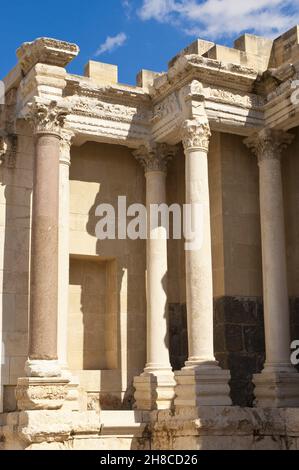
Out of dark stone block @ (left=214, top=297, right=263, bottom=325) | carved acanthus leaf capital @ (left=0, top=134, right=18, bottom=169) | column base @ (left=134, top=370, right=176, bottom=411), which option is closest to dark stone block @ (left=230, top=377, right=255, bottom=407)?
dark stone block @ (left=214, top=297, right=263, bottom=325)

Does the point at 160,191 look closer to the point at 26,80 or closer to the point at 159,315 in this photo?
the point at 159,315

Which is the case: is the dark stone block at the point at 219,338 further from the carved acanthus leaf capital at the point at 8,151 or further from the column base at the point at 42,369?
the carved acanthus leaf capital at the point at 8,151

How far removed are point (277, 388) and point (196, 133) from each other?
261 inches

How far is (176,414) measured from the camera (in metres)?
17.7

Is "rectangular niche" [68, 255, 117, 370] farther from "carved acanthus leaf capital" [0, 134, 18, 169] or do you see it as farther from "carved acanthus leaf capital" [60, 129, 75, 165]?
"carved acanthus leaf capital" [0, 134, 18, 169]

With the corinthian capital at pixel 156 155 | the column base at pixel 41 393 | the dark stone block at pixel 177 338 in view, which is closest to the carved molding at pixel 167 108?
the corinthian capital at pixel 156 155

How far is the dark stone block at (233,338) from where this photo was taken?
65.3ft

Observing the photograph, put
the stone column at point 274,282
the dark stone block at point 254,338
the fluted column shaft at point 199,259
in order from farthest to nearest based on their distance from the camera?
the dark stone block at point 254,338
the stone column at point 274,282
the fluted column shaft at point 199,259

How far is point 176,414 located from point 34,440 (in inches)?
144

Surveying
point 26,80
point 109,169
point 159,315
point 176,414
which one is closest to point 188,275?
point 159,315

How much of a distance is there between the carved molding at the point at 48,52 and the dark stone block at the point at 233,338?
316 inches

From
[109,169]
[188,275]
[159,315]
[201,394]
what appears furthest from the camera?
[109,169]

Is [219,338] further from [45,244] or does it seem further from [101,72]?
[101,72]

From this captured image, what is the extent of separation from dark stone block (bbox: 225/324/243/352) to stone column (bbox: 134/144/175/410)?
5.30ft
